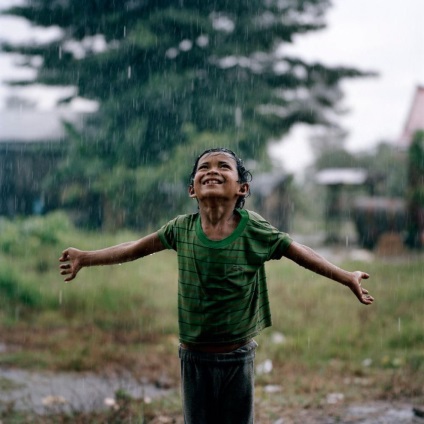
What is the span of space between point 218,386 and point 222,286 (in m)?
0.40

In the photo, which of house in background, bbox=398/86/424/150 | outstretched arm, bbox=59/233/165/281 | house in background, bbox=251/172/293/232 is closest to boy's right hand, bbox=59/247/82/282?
outstretched arm, bbox=59/233/165/281

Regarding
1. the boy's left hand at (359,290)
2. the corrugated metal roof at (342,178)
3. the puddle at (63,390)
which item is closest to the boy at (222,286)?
the boy's left hand at (359,290)

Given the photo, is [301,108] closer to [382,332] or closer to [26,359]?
[382,332]

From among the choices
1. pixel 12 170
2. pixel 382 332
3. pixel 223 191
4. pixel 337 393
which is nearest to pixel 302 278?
pixel 382 332

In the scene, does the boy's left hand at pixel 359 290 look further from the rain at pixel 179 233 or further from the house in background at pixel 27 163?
the house in background at pixel 27 163

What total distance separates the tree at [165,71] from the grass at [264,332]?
3.47m

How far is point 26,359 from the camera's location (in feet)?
19.7

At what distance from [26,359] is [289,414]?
9.93 ft

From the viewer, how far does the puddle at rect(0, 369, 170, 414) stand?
4328 millimetres

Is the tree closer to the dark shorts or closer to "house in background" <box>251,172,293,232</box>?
"house in background" <box>251,172,293,232</box>

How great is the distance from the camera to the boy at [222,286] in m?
2.22

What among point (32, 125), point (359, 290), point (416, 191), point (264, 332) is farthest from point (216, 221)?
point (32, 125)

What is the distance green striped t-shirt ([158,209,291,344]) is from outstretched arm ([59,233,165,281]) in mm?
137

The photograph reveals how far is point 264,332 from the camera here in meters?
6.90
